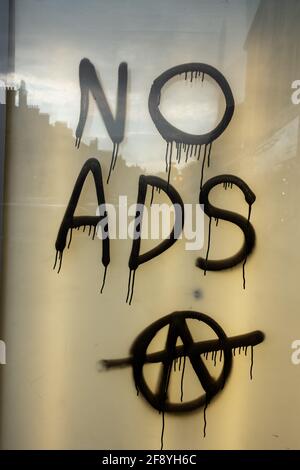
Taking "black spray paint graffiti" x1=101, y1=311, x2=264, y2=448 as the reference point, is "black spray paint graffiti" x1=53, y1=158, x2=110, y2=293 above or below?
above

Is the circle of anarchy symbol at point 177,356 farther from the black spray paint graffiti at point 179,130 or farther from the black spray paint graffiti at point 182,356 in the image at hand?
the black spray paint graffiti at point 179,130

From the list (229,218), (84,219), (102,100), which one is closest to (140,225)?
(84,219)

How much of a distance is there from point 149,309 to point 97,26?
3.44 ft

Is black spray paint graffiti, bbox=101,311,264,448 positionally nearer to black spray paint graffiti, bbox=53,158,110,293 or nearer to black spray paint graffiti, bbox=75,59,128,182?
black spray paint graffiti, bbox=53,158,110,293

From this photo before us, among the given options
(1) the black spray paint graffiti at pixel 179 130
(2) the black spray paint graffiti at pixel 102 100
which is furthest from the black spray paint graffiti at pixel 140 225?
(2) the black spray paint graffiti at pixel 102 100

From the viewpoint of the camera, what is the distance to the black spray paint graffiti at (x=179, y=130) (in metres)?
1.66

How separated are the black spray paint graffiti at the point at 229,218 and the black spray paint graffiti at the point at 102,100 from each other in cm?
37

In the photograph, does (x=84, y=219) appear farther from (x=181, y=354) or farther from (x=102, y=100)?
(x=181, y=354)

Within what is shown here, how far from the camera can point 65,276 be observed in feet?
5.60

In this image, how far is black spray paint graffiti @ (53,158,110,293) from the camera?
1674mm

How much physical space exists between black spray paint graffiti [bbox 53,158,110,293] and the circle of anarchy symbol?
0.33 m

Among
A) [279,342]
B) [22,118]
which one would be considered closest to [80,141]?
[22,118]

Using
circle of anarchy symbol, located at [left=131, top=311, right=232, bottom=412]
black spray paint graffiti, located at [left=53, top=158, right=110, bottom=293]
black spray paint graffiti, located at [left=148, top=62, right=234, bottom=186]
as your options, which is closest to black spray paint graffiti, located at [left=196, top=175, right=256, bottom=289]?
black spray paint graffiti, located at [left=148, top=62, right=234, bottom=186]

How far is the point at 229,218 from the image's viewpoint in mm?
1692
